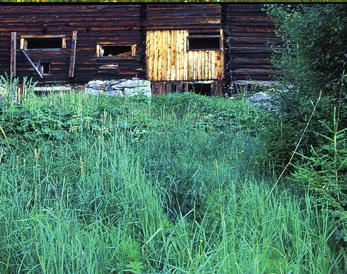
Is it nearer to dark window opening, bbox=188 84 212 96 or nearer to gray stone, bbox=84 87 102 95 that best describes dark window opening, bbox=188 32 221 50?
dark window opening, bbox=188 84 212 96

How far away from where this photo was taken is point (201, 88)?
663 centimetres

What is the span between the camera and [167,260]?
1.88m

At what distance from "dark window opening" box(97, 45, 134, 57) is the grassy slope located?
2627 mm

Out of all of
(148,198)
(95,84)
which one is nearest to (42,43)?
(95,84)

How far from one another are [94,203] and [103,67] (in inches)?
206

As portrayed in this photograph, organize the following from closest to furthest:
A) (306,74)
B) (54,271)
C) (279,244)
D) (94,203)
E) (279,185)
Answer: (54,271) < (279,244) < (94,203) < (279,185) < (306,74)

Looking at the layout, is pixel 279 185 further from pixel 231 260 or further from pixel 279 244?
pixel 231 260

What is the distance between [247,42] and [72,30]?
305cm

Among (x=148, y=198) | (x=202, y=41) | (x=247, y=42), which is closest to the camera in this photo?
(x=148, y=198)

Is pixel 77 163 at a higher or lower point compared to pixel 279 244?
higher

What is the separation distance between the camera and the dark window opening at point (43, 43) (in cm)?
666

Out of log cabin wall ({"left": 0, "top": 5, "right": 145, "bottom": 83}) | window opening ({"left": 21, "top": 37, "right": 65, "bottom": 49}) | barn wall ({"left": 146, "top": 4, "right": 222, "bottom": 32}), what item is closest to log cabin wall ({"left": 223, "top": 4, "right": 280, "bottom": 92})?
barn wall ({"left": 146, "top": 4, "right": 222, "bottom": 32})

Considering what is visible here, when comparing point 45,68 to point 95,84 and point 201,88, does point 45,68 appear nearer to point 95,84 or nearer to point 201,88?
point 95,84

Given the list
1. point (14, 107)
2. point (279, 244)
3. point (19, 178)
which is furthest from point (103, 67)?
point (279, 244)
